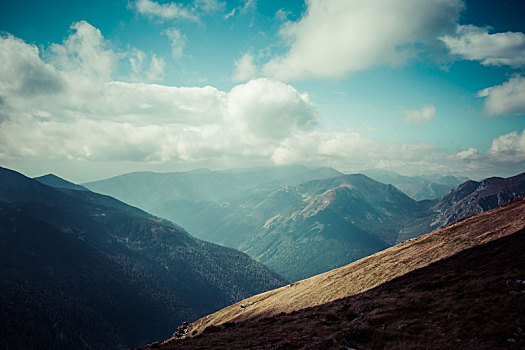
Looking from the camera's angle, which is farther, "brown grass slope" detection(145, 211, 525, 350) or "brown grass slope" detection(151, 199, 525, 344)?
"brown grass slope" detection(151, 199, 525, 344)

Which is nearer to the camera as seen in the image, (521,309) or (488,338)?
(488,338)

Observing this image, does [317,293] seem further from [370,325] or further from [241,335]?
[370,325]

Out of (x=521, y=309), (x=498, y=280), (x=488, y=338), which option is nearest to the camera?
(x=488, y=338)

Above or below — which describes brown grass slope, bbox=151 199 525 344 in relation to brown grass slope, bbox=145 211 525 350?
below

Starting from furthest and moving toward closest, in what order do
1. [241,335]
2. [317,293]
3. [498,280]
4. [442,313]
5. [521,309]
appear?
[317,293] < [241,335] < [498,280] < [442,313] < [521,309]

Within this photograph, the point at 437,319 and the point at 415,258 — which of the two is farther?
the point at 415,258

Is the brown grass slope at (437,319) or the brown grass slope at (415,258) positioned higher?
the brown grass slope at (437,319)

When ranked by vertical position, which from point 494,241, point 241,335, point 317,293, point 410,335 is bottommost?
point 317,293

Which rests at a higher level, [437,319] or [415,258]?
[437,319]

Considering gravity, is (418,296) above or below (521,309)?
below

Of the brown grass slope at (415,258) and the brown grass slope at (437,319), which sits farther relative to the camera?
the brown grass slope at (415,258)

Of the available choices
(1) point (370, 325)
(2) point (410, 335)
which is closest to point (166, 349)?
(1) point (370, 325)

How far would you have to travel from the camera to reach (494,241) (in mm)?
56094

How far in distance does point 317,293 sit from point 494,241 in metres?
45.9
